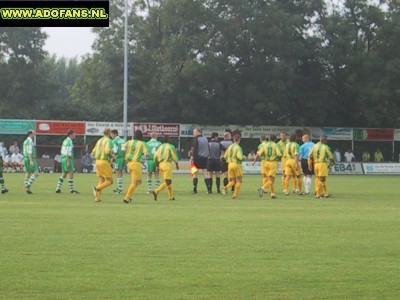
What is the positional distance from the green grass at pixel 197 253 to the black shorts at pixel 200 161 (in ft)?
31.0

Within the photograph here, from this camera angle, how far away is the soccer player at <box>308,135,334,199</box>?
2983 cm

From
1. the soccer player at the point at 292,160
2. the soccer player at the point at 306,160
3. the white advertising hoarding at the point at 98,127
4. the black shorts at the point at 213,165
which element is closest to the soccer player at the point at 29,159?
the black shorts at the point at 213,165

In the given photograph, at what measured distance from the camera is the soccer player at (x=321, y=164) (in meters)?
29.8

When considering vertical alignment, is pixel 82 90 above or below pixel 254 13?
below

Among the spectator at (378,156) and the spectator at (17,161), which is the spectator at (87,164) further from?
the spectator at (378,156)

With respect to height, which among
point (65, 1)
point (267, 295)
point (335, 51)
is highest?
point (335, 51)

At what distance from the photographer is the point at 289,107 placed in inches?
2899

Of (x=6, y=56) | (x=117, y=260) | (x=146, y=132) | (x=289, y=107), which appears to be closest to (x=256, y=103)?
(x=289, y=107)

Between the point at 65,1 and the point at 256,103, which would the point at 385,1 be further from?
the point at 65,1

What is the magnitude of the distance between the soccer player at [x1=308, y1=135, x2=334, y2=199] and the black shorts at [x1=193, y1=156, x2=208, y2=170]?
3936 mm

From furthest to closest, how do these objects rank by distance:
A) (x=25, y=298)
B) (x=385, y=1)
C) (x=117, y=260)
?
(x=385, y=1)
(x=117, y=260)
(x=25, y=298)

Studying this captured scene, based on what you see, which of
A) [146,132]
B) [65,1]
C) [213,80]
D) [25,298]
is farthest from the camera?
[213,80]

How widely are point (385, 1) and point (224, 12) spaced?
13648mm

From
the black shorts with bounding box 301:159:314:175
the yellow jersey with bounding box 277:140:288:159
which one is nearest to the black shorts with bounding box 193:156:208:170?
the yellow jersey with bounding box 277:140:288:159
